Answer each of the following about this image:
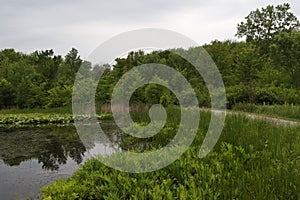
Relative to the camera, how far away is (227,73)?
19828 millimetres

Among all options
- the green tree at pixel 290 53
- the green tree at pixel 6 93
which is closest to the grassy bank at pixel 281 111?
the green tree at pixel 290 53

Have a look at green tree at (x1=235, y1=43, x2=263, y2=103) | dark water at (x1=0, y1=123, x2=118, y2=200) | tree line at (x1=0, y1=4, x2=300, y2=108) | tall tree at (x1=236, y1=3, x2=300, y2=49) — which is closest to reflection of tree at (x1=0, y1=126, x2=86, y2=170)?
dark water at (x1=0, y1=123, x2=118, y2=200)

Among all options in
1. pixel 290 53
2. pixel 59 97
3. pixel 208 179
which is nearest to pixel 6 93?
pixel 59 97

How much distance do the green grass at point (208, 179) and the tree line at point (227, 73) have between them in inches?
395

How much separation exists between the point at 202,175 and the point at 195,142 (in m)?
2.26

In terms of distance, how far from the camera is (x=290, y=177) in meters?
3.29

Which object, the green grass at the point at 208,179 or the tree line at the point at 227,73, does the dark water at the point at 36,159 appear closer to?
the green grass at the point at 208,179

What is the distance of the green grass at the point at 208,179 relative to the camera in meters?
3.12

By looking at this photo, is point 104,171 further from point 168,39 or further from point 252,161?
point 168,39

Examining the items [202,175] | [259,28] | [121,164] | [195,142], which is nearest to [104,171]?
[121,164]

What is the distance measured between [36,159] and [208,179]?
4.85m

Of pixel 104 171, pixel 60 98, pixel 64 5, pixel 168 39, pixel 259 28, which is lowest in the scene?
pixel 104 171

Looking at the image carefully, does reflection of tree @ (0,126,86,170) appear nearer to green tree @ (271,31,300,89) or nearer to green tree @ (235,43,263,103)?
green tree @ (235,43,263,103)

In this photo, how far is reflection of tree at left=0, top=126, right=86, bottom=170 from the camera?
679 centimetres
